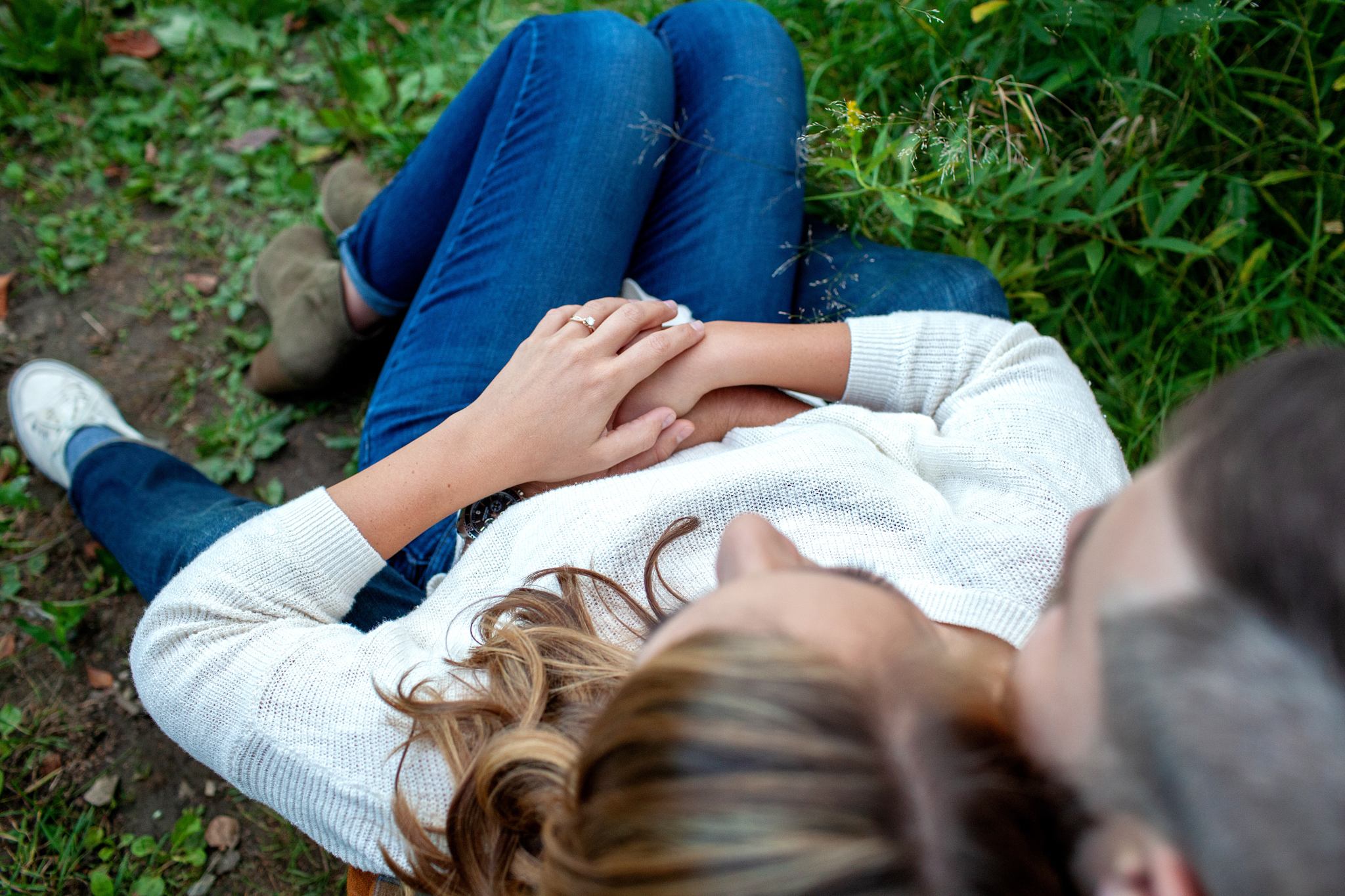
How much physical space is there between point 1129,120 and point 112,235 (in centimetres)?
318

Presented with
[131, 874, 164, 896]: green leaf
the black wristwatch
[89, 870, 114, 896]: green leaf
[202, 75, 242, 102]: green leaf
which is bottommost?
[131, 874, 164, 896]: green leaf

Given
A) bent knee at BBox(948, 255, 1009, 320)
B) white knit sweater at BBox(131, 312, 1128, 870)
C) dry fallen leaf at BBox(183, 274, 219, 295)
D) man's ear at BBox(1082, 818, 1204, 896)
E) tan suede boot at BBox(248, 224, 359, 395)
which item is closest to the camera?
man's ear at BBox(1082, 818, 1204, 896)

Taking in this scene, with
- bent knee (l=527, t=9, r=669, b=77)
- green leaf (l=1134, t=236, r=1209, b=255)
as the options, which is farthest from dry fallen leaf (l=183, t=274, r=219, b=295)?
green leaf (l=1134, t=236, r=1209, b=255)

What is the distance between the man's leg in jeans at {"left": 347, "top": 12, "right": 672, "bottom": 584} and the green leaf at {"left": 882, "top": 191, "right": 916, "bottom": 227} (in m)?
0.59

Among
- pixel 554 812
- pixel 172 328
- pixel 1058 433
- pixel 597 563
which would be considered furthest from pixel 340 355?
pixel 1058 433

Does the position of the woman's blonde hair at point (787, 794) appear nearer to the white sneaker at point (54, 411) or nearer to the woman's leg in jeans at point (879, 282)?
the woman's leg in jeans at point (879, 282)

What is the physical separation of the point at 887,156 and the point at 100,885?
2.56m

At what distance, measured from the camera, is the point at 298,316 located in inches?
83.7

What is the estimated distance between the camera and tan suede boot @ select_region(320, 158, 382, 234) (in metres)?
2.33

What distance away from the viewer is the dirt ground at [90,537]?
1.89 m

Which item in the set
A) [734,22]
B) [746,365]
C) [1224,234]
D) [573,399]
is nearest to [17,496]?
[573,399]

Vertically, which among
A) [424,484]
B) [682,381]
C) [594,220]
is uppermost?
[594,220]

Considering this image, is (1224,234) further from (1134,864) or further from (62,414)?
(62,414)

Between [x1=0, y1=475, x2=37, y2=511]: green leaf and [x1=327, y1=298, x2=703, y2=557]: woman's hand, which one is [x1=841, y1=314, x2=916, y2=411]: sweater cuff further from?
[x1=0, y1=475, x2=37, y2=511]: green leaf
